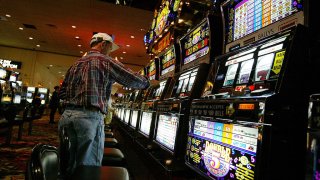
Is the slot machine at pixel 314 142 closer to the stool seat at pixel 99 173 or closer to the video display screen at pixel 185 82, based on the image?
the stool seat at pixel 99 173

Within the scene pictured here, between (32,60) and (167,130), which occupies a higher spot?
(32,60)

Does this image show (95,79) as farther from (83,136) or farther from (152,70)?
(152,70)

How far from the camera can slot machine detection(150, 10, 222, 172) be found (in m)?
2.10

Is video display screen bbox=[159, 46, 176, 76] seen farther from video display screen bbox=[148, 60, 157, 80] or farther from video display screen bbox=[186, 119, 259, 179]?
video display screen bbox=[186, 119, 259, 179]

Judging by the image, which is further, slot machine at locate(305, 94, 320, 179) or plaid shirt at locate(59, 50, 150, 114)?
plaid shirt at locate(59, 50, 150, 114)

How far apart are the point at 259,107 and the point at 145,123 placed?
236 cm

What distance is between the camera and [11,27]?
11.8 metres

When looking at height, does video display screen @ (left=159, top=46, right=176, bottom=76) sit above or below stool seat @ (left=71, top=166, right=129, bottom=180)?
above

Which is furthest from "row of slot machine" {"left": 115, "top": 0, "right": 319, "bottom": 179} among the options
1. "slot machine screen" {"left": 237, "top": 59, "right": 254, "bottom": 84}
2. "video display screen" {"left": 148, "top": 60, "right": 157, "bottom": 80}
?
"video display screen" {"left": 148, "top": 60, "right": 157, "bottom": 80}

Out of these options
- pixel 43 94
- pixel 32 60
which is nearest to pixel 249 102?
pixel 32 60

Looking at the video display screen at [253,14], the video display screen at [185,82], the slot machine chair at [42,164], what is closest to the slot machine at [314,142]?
the video display screen at [253,14]

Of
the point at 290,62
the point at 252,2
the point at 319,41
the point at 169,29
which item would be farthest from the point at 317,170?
the point at 169,29

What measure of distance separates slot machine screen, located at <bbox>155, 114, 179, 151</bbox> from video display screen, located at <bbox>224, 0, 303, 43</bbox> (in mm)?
774

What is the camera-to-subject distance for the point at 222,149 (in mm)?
1454
